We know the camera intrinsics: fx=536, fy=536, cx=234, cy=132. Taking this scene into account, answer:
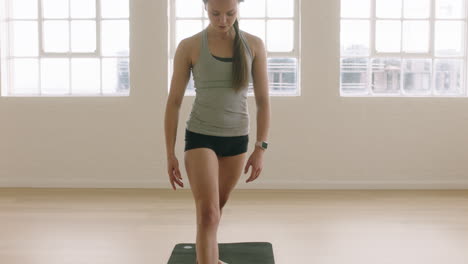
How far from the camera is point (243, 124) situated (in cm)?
243

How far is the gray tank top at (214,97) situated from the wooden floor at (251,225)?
1.09m

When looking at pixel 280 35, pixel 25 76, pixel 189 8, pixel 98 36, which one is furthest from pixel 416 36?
pixel 25 76

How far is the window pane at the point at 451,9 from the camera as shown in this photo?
5426mm

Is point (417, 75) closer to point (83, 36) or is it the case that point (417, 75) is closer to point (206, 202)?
point (83, 36)

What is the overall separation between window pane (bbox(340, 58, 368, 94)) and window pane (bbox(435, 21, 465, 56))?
2.53 ft

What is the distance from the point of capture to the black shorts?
2.35 meters

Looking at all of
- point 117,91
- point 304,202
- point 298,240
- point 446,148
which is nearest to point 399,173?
point 446,148

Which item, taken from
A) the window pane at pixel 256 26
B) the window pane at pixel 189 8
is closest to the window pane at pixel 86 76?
the window pane at pixel 189 8

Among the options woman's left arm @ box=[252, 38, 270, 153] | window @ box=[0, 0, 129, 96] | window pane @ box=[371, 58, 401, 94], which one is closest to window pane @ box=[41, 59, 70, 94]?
window @ box=[0, 0, 129, 96]

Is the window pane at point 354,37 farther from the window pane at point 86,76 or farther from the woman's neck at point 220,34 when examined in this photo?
the woman's neck at point 220,34

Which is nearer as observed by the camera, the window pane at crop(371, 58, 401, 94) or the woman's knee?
the woman's knee

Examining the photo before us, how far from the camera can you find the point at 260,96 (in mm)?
2467

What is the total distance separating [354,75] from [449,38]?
40.9 inches

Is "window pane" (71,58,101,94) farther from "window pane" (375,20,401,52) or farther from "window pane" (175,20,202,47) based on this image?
"window pane" (375,20,401,52)
